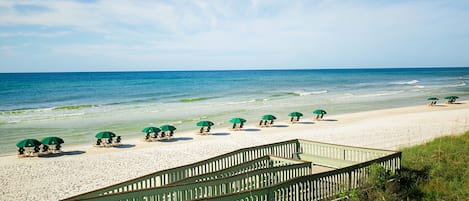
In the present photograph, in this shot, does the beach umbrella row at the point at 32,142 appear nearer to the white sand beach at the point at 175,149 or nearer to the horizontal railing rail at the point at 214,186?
the white sand beach at the point at 175,149

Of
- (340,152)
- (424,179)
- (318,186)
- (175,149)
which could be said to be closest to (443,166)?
(424,179)

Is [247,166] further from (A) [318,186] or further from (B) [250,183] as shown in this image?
(A) [318,186]

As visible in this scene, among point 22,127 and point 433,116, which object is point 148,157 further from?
point 433,116

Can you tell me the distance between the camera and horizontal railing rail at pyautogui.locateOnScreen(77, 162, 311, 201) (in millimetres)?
7072

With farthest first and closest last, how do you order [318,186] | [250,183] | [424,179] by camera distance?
[424,179]
[250,183]
[318,186]

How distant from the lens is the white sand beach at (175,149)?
13.4 meters

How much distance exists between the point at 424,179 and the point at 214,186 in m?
4.87

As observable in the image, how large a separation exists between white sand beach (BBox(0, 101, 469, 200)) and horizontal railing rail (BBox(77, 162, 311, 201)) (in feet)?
19.4

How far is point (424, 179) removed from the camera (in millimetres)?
9172

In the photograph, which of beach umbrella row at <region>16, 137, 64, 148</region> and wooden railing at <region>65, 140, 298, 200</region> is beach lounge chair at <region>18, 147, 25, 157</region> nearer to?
beach umbrella row at <region>16, 137, 64, 148</region>

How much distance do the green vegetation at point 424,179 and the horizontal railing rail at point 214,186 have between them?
135 cm

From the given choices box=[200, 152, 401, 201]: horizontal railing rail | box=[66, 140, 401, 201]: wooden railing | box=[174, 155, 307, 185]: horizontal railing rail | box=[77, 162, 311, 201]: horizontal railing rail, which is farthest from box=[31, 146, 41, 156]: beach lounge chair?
box=[200, 152, 401, 201]: horizontal railing rail

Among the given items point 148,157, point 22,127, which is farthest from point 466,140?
point 22,127

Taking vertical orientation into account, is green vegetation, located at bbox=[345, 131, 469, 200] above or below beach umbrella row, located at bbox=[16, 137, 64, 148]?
above
